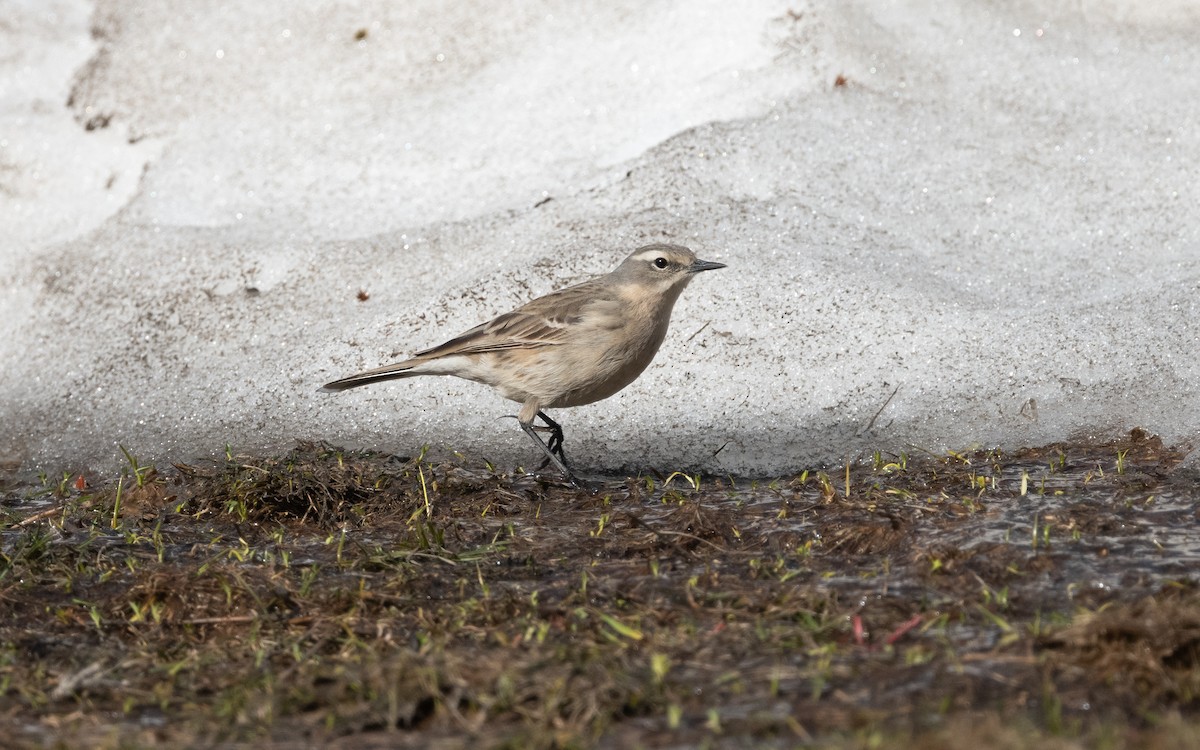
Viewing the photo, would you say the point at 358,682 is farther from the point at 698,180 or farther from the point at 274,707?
the point at 698,180

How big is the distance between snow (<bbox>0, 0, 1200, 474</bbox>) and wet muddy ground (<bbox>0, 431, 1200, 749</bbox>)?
86 centimetres

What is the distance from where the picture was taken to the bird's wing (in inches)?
327

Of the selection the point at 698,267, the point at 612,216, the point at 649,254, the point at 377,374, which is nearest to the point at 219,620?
the point at 377,374

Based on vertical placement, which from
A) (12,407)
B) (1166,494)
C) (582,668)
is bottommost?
(12,407)

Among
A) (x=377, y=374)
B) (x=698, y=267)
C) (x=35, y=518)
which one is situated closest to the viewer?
(x=35, y=518)

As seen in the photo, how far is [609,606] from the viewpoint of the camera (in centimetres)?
546

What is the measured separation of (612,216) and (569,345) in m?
2.21

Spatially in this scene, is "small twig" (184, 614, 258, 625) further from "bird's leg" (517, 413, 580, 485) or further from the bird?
the bird

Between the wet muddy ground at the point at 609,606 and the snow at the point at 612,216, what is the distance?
0.86 meters

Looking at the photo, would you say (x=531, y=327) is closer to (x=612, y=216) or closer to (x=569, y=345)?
(x=569, y=345)

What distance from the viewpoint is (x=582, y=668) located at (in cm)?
465

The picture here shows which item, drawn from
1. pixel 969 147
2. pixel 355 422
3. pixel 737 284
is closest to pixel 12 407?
pixel 355 422

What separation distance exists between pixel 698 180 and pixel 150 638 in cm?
599

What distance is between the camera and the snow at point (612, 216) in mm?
8594
